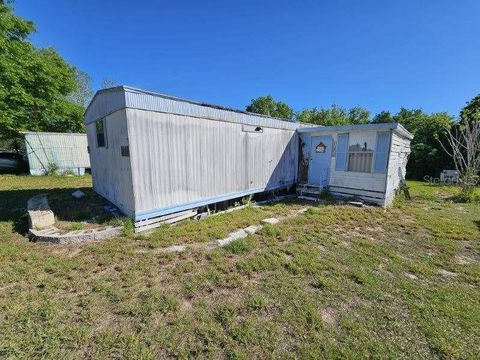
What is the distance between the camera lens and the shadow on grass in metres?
5.44

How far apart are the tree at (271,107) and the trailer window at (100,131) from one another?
88.0ft

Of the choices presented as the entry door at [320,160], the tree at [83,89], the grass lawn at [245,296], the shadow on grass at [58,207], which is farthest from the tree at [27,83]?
the entry door at [320,160]

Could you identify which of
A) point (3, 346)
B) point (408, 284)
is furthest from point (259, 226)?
point (3, 346)

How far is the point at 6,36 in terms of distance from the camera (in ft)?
41.9

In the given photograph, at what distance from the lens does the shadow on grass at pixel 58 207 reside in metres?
5.44

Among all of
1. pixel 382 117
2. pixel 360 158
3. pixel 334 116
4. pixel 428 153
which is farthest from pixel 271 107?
pixel 360 158

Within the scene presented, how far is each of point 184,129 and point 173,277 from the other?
328 cm

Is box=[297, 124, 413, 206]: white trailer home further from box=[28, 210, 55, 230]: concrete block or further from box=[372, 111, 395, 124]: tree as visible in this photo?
box=[372, 111, 395, 124]: tree

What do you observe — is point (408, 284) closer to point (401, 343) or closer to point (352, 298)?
point (352, 298)

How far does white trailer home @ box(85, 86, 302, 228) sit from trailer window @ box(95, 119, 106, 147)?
0.03 meters

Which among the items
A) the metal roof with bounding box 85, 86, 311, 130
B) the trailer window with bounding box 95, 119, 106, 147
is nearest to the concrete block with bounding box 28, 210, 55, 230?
the trailer window with bounding box 95, 119, 106, 147

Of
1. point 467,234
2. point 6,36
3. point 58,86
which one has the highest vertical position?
point 6,36

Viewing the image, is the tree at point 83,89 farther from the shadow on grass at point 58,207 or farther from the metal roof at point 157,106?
the metal roof at point 157,106

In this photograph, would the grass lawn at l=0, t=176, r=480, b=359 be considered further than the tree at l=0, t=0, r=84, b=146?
No
